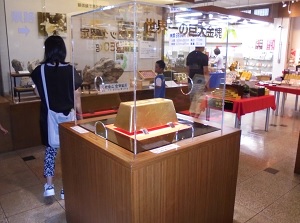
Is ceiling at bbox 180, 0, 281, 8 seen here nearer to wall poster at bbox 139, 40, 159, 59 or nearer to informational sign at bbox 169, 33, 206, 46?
wall poster at bbox 139, 40, 159, 59

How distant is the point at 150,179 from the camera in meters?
1.38

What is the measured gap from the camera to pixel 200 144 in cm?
158

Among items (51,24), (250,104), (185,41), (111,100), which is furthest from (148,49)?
(51,24)

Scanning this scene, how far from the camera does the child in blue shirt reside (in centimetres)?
261

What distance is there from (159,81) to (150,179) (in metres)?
1.52

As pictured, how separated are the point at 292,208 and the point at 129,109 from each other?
5.90 feet

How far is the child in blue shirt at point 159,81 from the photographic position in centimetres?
261

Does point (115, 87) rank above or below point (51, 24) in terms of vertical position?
below

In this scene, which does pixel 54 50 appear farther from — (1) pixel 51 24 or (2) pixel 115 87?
(1) pixel 51 24

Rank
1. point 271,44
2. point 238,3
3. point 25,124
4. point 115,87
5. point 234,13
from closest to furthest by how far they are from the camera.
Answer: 1. point 115,87
2. point 25,124
3. point 234,13
4. point 238,3
5. point 271,44

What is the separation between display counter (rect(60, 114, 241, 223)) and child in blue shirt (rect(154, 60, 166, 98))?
33.8 inches

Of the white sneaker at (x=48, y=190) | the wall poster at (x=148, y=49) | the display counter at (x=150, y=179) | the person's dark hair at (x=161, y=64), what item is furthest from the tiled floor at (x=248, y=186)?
the wall poster at (x=148, y=49)

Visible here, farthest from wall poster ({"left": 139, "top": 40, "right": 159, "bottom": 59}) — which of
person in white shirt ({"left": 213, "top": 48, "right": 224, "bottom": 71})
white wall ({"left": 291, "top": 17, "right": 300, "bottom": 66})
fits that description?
white wall ({"left": 291, "top": 17, "right": 300, "bottom": 66})

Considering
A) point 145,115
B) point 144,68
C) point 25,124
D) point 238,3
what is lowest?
point 25,124
